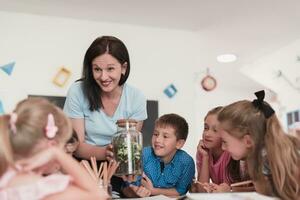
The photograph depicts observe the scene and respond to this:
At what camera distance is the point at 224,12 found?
283cm

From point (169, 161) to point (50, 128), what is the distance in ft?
2.76

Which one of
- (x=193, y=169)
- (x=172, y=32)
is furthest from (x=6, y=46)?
(x=193, y=169)

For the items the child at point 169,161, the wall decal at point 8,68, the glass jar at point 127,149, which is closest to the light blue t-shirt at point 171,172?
the child at point 169,161

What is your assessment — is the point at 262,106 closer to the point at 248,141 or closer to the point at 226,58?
the point at 248,141

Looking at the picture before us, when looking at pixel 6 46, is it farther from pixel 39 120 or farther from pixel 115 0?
pixel 39 120

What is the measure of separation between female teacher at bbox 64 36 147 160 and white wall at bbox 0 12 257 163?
1.36m

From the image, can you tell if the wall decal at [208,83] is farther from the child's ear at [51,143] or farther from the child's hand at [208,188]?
the child's ear at [51,143]

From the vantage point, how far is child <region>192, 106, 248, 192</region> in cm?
150

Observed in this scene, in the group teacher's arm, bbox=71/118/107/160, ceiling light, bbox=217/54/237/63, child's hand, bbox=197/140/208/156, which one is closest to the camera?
teacher's arm, bbox=71/118/107/160

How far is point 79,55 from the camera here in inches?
113

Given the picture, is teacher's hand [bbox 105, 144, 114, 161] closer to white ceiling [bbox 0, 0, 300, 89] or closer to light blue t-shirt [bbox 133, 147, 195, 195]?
light blue t-shirt [bbox 133, 147, 195, 195]

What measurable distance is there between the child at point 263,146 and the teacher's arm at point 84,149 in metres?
0.41

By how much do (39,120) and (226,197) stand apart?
1.68 ft

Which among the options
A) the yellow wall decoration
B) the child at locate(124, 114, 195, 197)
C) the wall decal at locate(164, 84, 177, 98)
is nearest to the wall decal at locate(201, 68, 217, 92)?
the wall decal at locate(164, 84, 177, 98)
